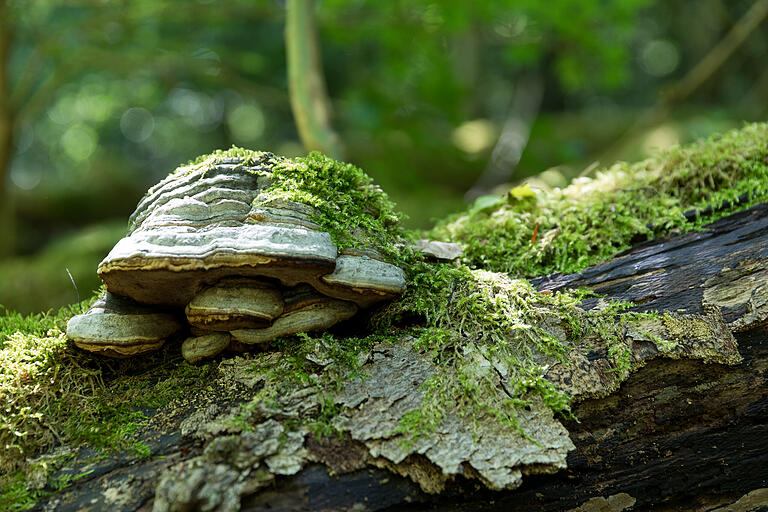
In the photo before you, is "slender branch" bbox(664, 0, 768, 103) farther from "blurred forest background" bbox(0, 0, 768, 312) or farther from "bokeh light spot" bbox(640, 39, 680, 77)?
"bokeh light spot" bbox(640, 39, 680, 77)

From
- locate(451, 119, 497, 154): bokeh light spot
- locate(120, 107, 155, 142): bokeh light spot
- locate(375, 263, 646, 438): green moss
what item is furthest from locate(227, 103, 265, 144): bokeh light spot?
locate(375, 263, 646, 438): green moss

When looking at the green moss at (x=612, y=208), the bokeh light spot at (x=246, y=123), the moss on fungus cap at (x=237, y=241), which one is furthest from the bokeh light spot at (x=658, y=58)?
the moss on fungus cap at (x=237, y=241)

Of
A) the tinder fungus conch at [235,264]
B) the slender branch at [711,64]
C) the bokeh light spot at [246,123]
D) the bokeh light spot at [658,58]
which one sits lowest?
the tinder fungus conch at [235,264]

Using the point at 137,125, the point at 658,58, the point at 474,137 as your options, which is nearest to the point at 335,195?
the point at 474,137

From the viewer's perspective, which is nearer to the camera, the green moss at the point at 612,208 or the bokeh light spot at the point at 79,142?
the green moss at the point at 612,208

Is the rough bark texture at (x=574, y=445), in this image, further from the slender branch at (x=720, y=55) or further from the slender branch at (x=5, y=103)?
the slender branch at (x=5, y=103)

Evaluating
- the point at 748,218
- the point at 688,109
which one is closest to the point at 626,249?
the point at 748,218
